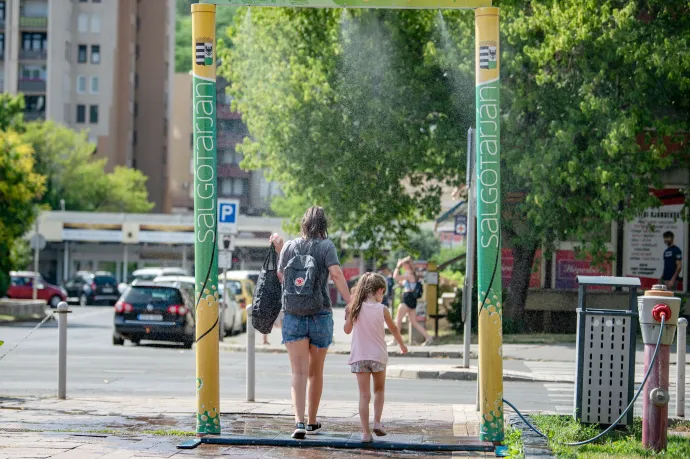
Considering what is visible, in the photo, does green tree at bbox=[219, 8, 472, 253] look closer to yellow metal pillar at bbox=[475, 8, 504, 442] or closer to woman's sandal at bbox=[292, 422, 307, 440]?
yellow metal pillar at bbox=[475, 8, 504, 442]

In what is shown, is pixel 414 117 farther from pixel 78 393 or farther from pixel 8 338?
pixel 78 393

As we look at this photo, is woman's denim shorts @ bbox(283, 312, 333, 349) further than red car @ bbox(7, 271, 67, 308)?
No

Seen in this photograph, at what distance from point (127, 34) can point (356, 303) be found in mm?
93833

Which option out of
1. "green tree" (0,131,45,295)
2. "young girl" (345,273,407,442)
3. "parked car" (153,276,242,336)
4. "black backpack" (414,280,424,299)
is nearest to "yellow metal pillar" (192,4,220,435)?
"young girl" (345,273,407,442)

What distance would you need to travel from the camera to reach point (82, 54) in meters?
97.9

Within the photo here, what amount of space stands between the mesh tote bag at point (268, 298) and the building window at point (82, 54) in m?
90.5

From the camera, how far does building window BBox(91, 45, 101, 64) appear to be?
9806 centimetres

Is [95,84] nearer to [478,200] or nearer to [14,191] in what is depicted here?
[14,191]

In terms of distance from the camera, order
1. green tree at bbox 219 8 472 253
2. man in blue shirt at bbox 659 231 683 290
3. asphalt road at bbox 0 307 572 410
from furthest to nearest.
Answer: man in blue shirt at bbox 659 231 683 290, green tree at bbox 219 8 472 253, asphalt road at bbox 0 307 572 410

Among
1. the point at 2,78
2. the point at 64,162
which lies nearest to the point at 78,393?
the point at 64,162

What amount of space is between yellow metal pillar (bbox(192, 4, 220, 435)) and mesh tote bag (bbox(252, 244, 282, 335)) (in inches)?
21.4

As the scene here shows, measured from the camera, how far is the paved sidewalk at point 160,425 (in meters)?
8.99

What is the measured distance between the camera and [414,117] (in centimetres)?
2991

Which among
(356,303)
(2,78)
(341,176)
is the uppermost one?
(2,78)
